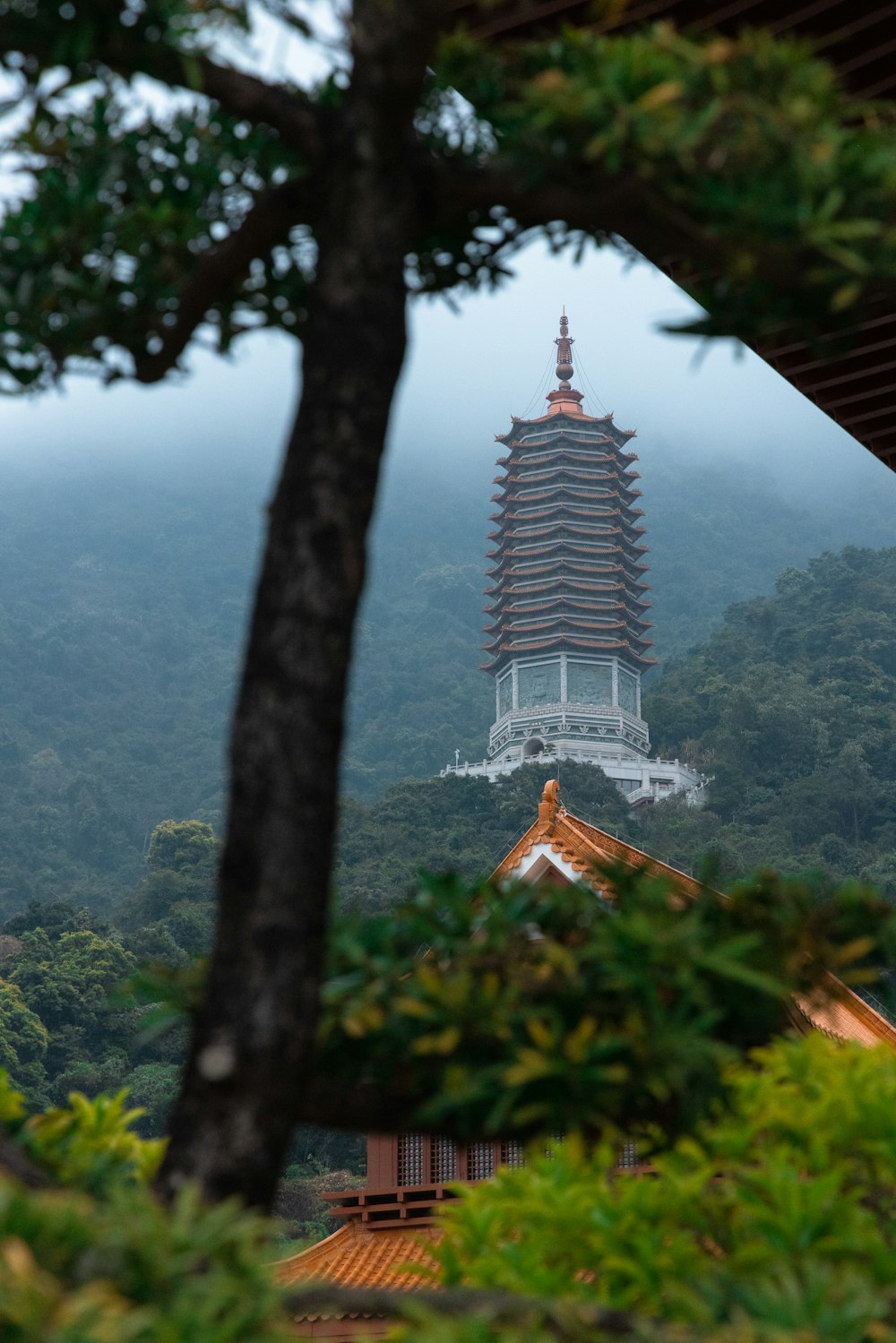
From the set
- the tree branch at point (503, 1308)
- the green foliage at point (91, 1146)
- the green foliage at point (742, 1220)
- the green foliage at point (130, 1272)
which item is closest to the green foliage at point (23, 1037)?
the green foliage at point (91, 1146)

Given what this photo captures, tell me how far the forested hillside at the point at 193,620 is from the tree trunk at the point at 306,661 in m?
41.9

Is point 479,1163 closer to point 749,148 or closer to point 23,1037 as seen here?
point 749,148

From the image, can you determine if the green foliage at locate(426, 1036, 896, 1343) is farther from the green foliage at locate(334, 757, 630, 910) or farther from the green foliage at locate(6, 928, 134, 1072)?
the green foliage at locate(334, 757, 630, 910)

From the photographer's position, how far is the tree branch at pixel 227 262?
5.19ft

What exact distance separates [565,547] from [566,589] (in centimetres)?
124

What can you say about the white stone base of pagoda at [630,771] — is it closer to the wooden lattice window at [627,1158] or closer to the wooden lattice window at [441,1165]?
the wooden lattice window at [441,1165]

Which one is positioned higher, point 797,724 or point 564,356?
point 564,356

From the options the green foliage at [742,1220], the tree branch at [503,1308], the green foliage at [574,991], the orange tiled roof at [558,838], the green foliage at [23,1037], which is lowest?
the tree branch at [503,1308]

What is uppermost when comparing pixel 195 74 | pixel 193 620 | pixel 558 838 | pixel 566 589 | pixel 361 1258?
pixel 193 620

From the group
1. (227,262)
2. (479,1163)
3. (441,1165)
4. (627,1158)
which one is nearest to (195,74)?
(227,262)

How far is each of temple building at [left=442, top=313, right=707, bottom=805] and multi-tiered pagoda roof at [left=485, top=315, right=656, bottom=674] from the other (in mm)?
28

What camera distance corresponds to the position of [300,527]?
1397 millimetres

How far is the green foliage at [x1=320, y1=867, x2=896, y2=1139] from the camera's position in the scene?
138cm

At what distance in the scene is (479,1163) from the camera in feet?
20.6
